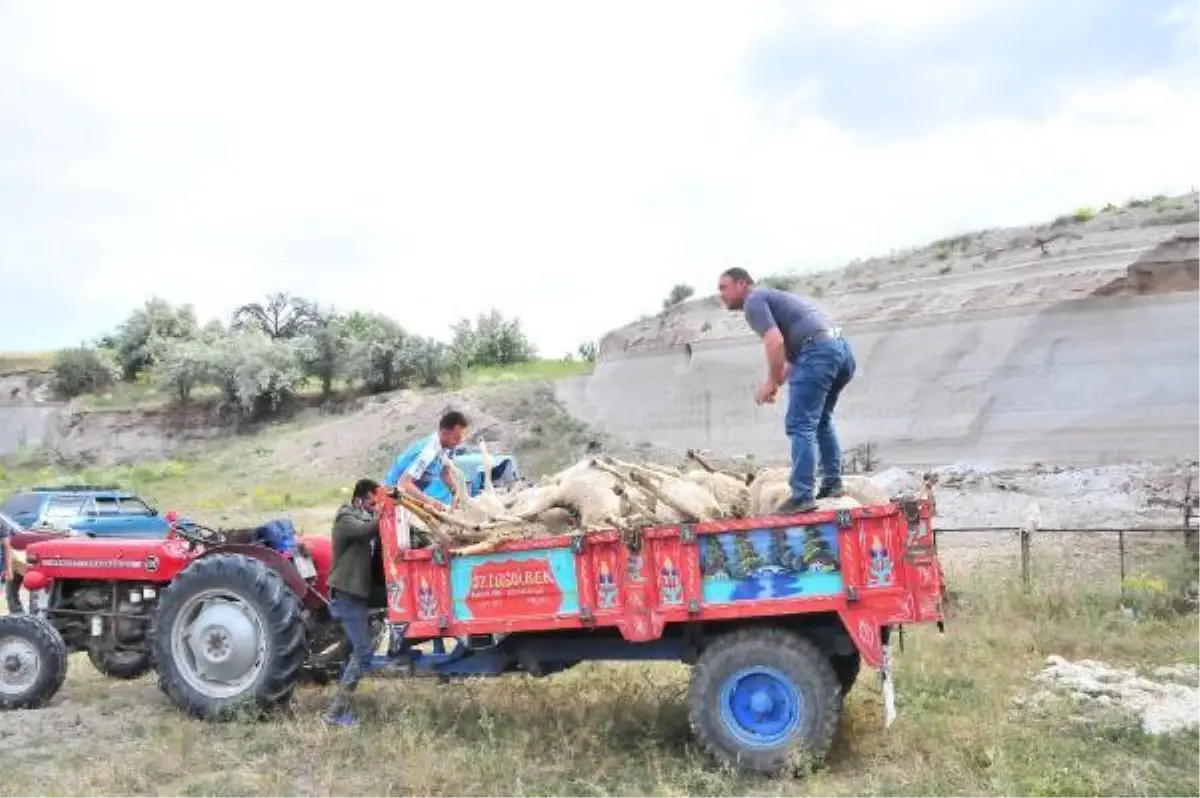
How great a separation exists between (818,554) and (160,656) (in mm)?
4458

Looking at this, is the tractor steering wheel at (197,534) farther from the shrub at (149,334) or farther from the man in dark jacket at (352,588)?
the shrub at (149,334)

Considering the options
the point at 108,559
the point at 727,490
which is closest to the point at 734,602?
the point at 727,490

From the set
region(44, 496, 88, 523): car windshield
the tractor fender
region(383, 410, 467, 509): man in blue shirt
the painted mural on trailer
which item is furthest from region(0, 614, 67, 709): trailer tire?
region(44, 496, 88, 523): car windshield

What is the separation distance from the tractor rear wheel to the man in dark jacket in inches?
14.5

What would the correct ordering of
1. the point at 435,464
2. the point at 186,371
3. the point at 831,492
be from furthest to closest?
the point at 186,371 < the point at 435,464 < the point at 831,492

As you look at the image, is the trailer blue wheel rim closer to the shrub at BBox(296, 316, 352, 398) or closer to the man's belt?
the man's belt

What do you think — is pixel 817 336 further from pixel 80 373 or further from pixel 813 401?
pixel 80 373

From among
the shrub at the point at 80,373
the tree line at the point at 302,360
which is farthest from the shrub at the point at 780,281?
the shrub at the point at 80,373

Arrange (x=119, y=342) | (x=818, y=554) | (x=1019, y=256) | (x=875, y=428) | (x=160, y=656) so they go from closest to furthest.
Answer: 1. (x=818, y=554)
2. (x=160, y=656)
3. (x=875, y=428)
4. (x=1019, y=256)
5. (x=119, y=342)

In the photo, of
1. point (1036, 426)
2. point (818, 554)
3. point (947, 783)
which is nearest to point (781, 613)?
point (818, 554)

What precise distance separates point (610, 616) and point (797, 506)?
1.20 m

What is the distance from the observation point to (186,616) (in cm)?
722

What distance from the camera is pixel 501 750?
20.3ft

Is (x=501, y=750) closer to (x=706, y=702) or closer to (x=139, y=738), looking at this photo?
(x=706, y=702)
